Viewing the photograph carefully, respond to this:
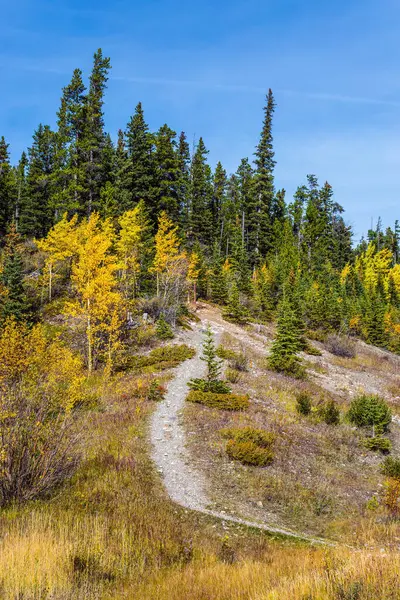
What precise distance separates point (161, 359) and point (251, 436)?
13.3 metres

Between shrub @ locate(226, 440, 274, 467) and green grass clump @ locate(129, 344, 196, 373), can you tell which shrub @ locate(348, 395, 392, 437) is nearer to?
shrub @ locate(226, 440, 274, 467)

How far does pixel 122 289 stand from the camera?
117 ft

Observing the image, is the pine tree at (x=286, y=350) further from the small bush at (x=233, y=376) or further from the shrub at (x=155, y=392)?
the shrub at (x=155, y=392)

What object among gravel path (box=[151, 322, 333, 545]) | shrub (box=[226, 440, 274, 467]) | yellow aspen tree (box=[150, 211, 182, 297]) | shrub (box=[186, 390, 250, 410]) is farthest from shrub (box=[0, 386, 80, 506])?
yellow aspen tree (box=[150, 211, 182, 297])

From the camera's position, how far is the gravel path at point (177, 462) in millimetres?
9648

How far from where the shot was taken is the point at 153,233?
51.9 metres

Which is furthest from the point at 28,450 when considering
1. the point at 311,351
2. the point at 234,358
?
the point at 311,351

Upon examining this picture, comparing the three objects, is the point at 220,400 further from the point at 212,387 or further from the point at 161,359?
the point at 161,359

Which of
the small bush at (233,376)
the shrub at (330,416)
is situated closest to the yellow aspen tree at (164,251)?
the small bush at (233,376)

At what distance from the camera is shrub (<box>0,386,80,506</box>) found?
7.09 m

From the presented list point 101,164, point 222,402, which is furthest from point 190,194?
point 222,402

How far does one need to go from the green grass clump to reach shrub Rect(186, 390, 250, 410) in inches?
239

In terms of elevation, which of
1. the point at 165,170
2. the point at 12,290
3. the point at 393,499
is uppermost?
the point at 165,170

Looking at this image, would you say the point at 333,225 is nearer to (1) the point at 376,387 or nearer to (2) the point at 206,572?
(1) the point at 376,387
